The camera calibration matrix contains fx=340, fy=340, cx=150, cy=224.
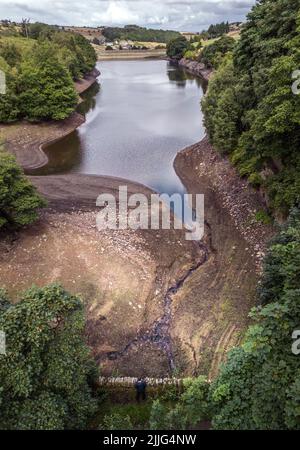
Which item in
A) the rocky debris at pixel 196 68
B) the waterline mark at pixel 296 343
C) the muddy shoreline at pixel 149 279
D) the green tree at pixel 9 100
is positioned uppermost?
the rocky debris at pixel 196 68

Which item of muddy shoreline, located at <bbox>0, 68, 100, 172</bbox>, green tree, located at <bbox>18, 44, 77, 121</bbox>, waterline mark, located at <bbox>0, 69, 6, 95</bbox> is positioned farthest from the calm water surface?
waterline mark, located at <bbox>0, 69, 6, 95</bbox>

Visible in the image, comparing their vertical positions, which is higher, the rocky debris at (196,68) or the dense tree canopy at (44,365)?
the rocky debris at (196,68)

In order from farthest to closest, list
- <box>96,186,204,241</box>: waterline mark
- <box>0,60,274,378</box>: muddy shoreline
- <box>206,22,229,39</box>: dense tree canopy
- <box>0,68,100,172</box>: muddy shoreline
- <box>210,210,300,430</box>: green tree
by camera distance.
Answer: <box>206,22,229,39</box>: dense tree canopy
<box>0,68,100,172</box>: muddy shoreline
<box>96,186,204,241</box>: waterline mark
<box>0,60,274,378</box>: muddy shoreline
<box>210,210,300,430</box>: green tree

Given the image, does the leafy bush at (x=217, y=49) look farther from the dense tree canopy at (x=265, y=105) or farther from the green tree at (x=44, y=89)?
the dense tree canopy at (x=265, y=105)

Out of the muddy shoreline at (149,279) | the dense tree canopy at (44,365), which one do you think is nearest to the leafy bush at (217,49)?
the muddy shoreline at (149,279)

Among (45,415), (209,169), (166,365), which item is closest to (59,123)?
(209,169)

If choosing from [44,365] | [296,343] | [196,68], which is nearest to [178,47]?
[196,68]

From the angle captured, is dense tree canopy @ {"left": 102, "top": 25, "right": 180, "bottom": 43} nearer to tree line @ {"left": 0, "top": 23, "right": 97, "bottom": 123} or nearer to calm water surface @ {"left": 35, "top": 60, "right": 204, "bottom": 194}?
calm water surface @ {"left": 35, "top": 60, "right": 204, "bottom": 194}
